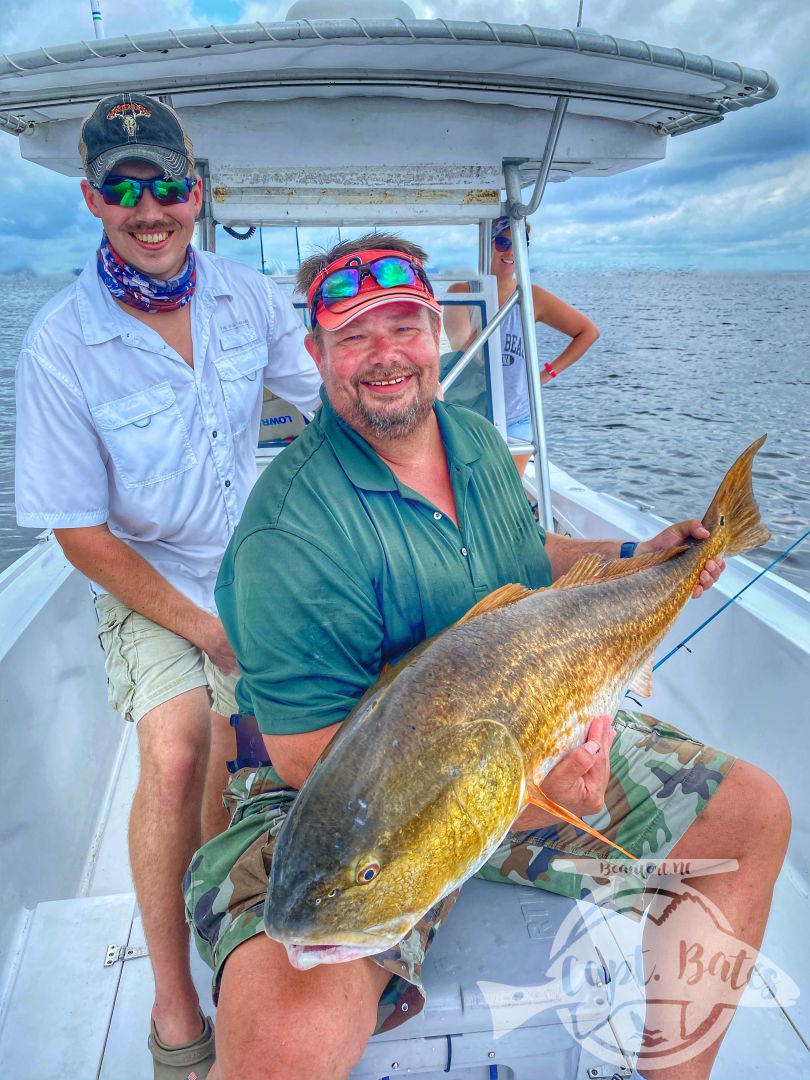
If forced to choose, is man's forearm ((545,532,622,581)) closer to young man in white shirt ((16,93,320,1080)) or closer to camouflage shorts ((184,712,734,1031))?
camouflage shorts ((184,712,734,1031))

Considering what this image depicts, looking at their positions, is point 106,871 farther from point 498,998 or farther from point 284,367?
point 284,367

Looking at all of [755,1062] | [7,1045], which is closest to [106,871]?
[7,1045]

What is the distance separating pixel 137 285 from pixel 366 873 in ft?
6.93

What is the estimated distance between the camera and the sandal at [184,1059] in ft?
6.87

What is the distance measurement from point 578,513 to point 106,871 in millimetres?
3627

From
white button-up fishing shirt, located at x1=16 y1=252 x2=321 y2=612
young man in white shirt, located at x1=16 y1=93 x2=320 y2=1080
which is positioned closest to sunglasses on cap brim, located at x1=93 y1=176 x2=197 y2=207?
young man in white shirt, located at x1=16 y1=93 x2=320 y2=1080

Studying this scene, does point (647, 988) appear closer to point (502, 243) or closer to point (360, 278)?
point (360, 278)

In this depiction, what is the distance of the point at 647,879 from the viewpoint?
2.19 metres

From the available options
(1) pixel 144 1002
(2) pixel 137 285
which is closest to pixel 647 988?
(1) pixel 144 1002

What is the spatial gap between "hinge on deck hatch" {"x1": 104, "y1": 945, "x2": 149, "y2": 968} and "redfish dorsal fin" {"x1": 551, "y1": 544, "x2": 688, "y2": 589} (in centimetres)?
195

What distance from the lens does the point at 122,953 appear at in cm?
262

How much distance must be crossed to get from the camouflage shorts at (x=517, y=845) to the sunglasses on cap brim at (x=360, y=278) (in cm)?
135

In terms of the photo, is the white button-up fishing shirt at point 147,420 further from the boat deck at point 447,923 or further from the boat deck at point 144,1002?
the boat deck at point 144,1002

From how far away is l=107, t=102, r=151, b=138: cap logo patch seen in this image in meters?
2.49
